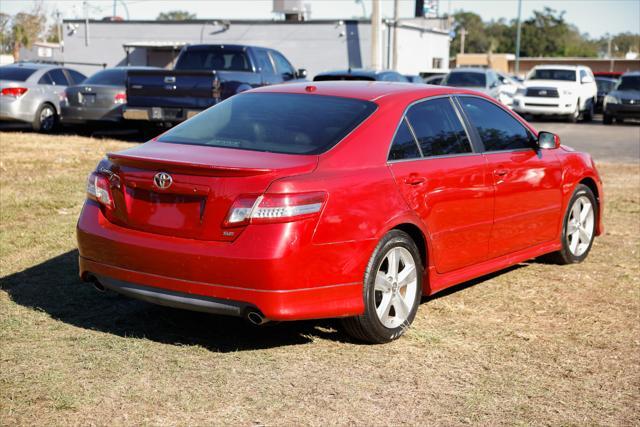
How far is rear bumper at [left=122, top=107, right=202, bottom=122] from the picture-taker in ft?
50.6

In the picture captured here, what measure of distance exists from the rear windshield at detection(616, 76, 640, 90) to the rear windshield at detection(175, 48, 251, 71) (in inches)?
619

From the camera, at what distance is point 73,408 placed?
13.6 feet

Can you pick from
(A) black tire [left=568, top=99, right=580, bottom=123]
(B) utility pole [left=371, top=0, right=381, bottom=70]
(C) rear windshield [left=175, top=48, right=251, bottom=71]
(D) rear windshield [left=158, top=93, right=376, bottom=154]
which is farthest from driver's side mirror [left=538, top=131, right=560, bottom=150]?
(B) utility pole [left=371, top=0, right=381, bottom=70]

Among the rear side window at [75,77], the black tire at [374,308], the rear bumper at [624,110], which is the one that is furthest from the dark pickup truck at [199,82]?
the rear bumper at [624,110]

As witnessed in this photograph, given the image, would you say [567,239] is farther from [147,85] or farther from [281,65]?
[281,65]

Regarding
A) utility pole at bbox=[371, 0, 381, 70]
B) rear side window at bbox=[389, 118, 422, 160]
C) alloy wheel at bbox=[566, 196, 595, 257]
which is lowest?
alloy wheel at bbox=[566, 196, 595, 257]

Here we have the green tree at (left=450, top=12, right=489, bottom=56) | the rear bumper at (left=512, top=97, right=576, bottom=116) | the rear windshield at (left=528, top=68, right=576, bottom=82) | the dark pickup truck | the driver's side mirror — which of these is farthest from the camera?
the green tree at (left=450, top=12, right=489, bottom=56)

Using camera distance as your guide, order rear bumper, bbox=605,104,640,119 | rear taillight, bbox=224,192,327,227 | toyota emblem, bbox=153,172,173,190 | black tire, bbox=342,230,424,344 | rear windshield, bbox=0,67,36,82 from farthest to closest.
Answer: rear bumper, bbox=605,104,640,119, rear windshield, bbox=0,67,36,82, black tire, bbox=342,230,424,344, toyota emblem, bbox=153,172,173,190, rear taillight, bbox=224,192,327,227

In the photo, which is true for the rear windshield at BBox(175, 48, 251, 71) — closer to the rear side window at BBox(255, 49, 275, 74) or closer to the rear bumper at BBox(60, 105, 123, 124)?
the rear side window at BBox(255, 49, 275, 74)

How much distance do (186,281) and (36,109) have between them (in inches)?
604

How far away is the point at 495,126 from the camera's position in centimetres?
662

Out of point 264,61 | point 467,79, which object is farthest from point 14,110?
point 467,79

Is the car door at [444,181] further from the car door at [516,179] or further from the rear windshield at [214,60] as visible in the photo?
the rear windshield at [214,60]

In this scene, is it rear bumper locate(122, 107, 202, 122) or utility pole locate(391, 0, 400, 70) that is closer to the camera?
rear bumper locate(122, 107, 202, 122)
